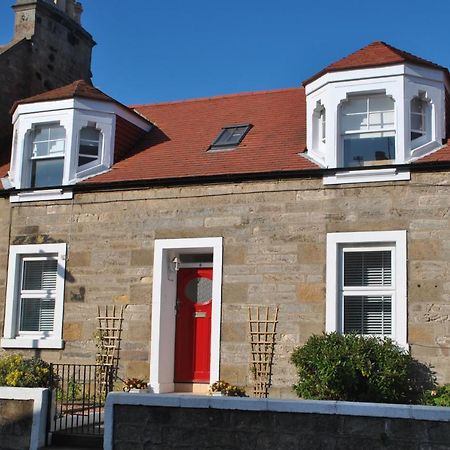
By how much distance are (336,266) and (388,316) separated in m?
1.13

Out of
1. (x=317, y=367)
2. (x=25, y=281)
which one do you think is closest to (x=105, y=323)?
(x=25, y=281)

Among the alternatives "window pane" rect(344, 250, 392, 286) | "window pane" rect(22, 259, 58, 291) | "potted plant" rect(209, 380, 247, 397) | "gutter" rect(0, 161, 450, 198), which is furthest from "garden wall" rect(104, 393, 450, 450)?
"window pane" rect(22, 259, 58, 291)

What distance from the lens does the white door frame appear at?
1302 centimetres

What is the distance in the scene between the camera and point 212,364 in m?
12.9

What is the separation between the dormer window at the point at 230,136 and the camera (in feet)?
48.1

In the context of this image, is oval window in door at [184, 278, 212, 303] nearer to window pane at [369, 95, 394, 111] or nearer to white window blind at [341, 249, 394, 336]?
white window blind at [341, 249, 394, 336]

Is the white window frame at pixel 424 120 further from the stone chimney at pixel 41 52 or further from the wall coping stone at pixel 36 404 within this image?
the stone chimney at pixel 41 52

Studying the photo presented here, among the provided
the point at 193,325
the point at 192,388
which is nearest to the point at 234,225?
the point at 193,325

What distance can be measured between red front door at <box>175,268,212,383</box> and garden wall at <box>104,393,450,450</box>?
4.23m

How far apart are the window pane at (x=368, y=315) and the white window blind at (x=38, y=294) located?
557 centimetres

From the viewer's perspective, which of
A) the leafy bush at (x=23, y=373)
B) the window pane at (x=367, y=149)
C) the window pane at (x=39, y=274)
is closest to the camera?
the leafy bush at (x=23, y=373)

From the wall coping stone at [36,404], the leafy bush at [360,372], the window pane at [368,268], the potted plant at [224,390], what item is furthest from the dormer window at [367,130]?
the wall coping stone at [36,404]

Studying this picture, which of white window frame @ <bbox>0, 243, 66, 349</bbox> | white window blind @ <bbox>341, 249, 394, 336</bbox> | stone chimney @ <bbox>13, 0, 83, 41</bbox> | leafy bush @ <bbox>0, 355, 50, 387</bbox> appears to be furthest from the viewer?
stone chimney @ <bbox>13, 0, 83, 41</bbox>

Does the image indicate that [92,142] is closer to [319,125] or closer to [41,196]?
[41,196]
